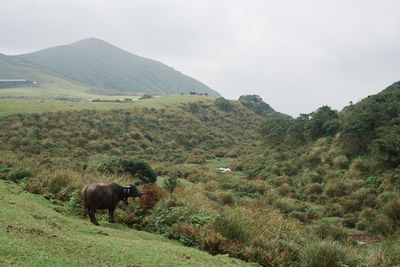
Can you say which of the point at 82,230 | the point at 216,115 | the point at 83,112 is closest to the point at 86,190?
the point at 82,230

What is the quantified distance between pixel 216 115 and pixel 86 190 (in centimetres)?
5752

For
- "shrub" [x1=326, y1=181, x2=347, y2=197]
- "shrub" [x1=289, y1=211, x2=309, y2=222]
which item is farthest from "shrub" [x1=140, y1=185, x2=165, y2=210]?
"shrub" [x1=326, y1=181, x2=347, y2=197]

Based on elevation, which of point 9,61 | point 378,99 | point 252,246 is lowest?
point 252,246

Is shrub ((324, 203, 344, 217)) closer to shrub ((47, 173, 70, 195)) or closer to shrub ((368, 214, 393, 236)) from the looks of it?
shrub ((368, 214, 393, 236))

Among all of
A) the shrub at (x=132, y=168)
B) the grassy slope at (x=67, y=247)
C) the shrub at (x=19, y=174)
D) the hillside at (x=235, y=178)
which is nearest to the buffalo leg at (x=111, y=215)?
the hillside at (x=235, y=178)

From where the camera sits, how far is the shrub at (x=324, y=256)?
5605 mm

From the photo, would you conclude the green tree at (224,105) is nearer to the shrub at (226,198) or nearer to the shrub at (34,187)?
the shrub at (226,198)

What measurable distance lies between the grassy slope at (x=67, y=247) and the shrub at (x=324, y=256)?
4.83ft

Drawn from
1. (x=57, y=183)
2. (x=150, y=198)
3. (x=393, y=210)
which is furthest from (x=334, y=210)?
(x=57, y=183)

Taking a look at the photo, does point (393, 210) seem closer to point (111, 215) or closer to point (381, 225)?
point (381, 225)

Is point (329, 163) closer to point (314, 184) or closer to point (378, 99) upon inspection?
point (314, 184)

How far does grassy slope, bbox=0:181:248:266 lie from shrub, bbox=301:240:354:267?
1471mm

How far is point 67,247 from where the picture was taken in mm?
4574

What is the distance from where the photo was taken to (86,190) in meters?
7.26
